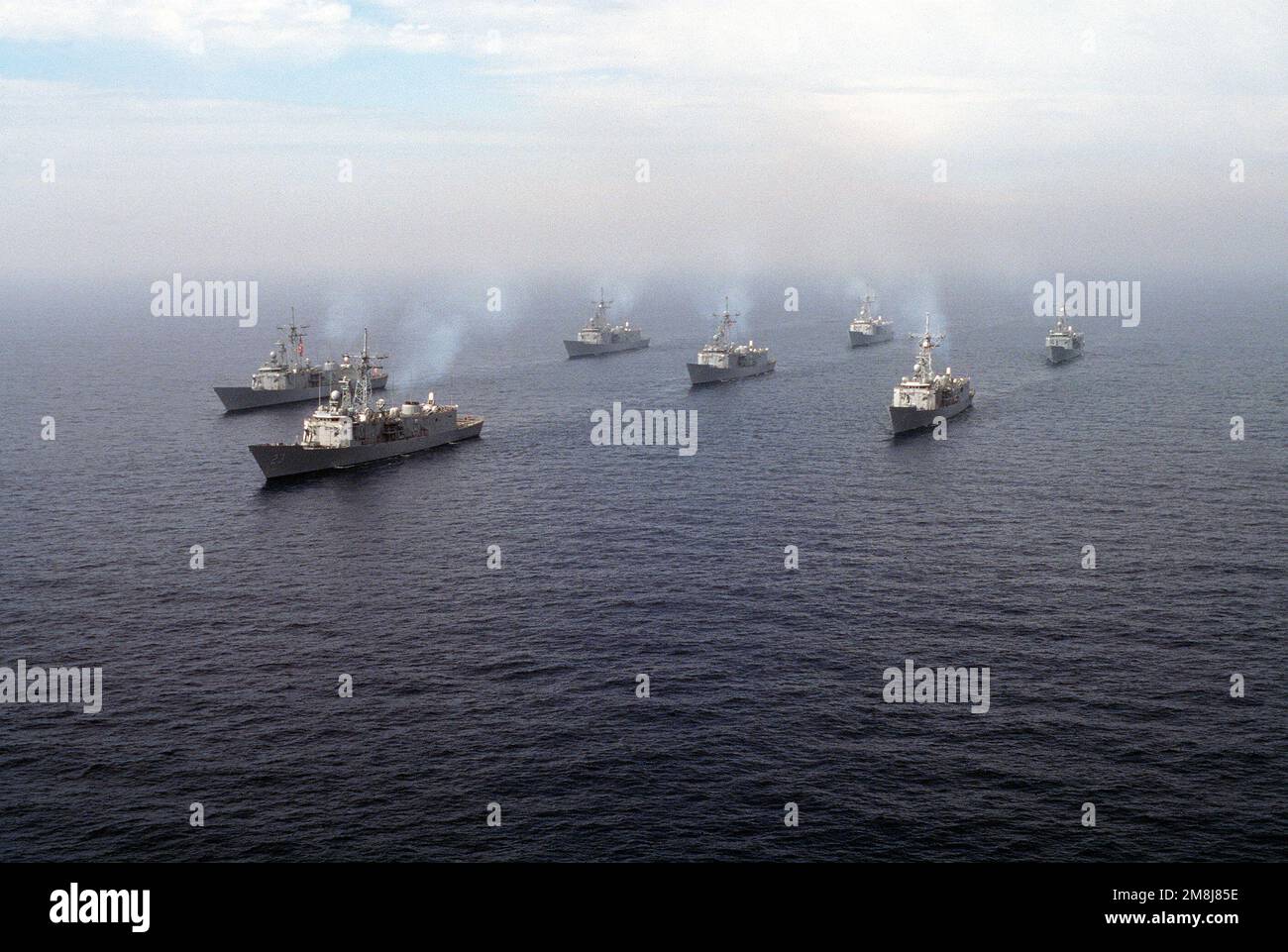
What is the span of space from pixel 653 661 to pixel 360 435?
9753cm

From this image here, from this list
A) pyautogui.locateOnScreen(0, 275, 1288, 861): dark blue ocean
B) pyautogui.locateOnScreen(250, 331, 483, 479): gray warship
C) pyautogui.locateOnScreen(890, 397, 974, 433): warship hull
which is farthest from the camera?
pyautogui.locateOnScreen(890, 397, 974, 433): warship hull

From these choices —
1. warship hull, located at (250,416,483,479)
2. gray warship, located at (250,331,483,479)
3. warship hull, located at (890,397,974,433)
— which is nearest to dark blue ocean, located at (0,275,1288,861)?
warship hull, located at (250,416,483,479)

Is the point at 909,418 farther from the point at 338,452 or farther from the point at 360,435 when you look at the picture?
the point at 338,452

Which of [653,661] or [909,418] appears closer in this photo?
[653,661]

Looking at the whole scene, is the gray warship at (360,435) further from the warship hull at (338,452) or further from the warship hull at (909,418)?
the warship hull at (909,418)

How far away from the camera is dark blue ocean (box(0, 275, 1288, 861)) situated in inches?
2827

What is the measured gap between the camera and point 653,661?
95500 millimetres

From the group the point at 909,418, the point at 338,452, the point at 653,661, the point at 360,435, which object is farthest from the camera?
the point at 909,418

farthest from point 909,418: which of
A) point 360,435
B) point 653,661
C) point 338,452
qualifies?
point 653,661

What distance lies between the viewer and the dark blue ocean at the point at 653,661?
7181 cm

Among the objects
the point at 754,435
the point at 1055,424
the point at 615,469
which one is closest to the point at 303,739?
the point at 615,469

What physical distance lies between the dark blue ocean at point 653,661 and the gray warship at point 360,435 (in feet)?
23.6

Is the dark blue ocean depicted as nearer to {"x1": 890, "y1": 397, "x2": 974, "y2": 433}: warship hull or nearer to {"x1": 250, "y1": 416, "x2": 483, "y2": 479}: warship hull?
{"x1": 250, "y1": 416, "x2": 483, "y2": 479}: warship hull

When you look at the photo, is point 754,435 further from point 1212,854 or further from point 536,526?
point 1212,854
